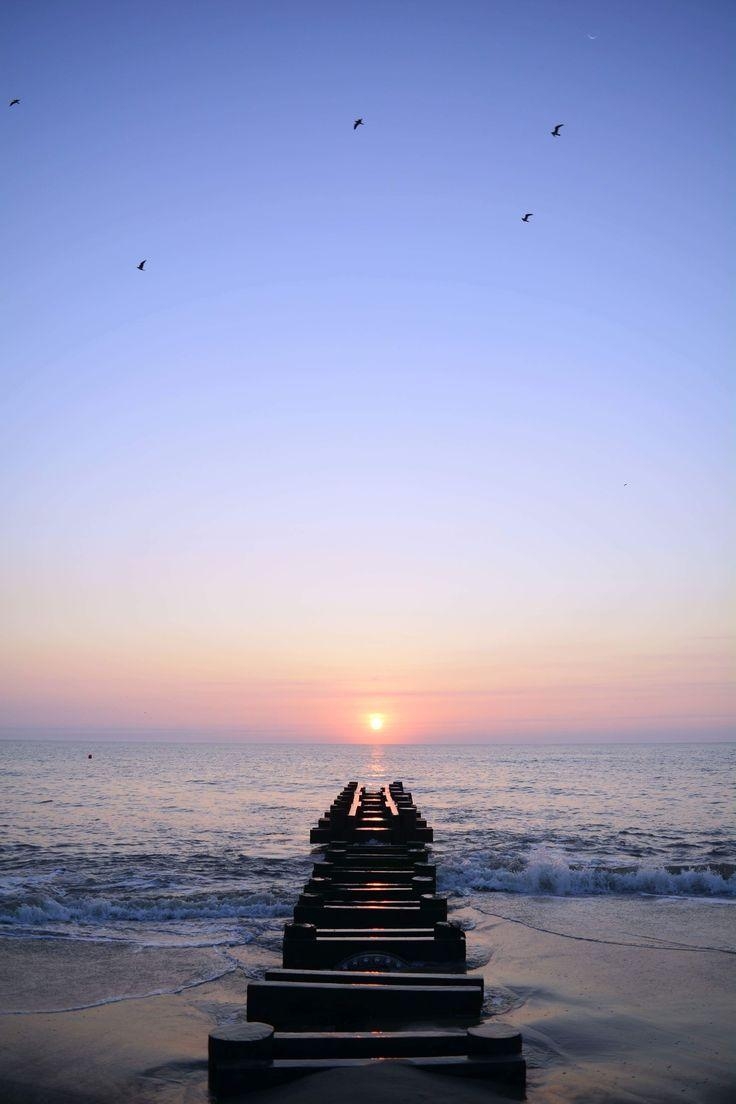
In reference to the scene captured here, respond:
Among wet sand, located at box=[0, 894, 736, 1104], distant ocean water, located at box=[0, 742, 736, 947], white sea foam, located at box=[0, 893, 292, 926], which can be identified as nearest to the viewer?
wet sand, located at box=[0, 894, 736, 1104]

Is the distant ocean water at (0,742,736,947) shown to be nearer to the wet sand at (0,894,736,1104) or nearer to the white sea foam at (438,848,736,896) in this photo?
the white sea foam at (438,848,736,896)

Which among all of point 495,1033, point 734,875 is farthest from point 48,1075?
point 734,875

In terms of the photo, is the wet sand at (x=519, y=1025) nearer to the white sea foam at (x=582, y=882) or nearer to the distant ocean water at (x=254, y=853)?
the distant ocean water at (x=254, y=853)

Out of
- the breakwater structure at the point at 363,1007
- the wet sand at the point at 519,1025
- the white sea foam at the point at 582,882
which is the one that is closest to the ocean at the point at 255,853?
the white sea foam at the point at 582,882

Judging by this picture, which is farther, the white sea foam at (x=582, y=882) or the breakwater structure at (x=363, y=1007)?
the white sea foam at (x=582, y=882)

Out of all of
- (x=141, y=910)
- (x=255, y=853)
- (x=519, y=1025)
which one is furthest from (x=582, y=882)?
(x=519, y=1025)

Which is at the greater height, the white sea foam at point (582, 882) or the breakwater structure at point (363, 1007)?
the breakwater structure at point (363, 1007)

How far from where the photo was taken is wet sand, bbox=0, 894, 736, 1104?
5.55 m

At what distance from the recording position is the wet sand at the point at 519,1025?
18.2 ft

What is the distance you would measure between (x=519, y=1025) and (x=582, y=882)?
36.0ft

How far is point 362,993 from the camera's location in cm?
591

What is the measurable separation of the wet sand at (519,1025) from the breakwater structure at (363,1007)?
17 cm

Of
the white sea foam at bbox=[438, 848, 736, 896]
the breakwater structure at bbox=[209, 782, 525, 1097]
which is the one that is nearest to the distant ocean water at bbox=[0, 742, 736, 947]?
the white sea foam at bbox=[438, 848, 736, 896]

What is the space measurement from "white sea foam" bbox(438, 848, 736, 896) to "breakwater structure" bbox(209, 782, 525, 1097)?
8.38m
